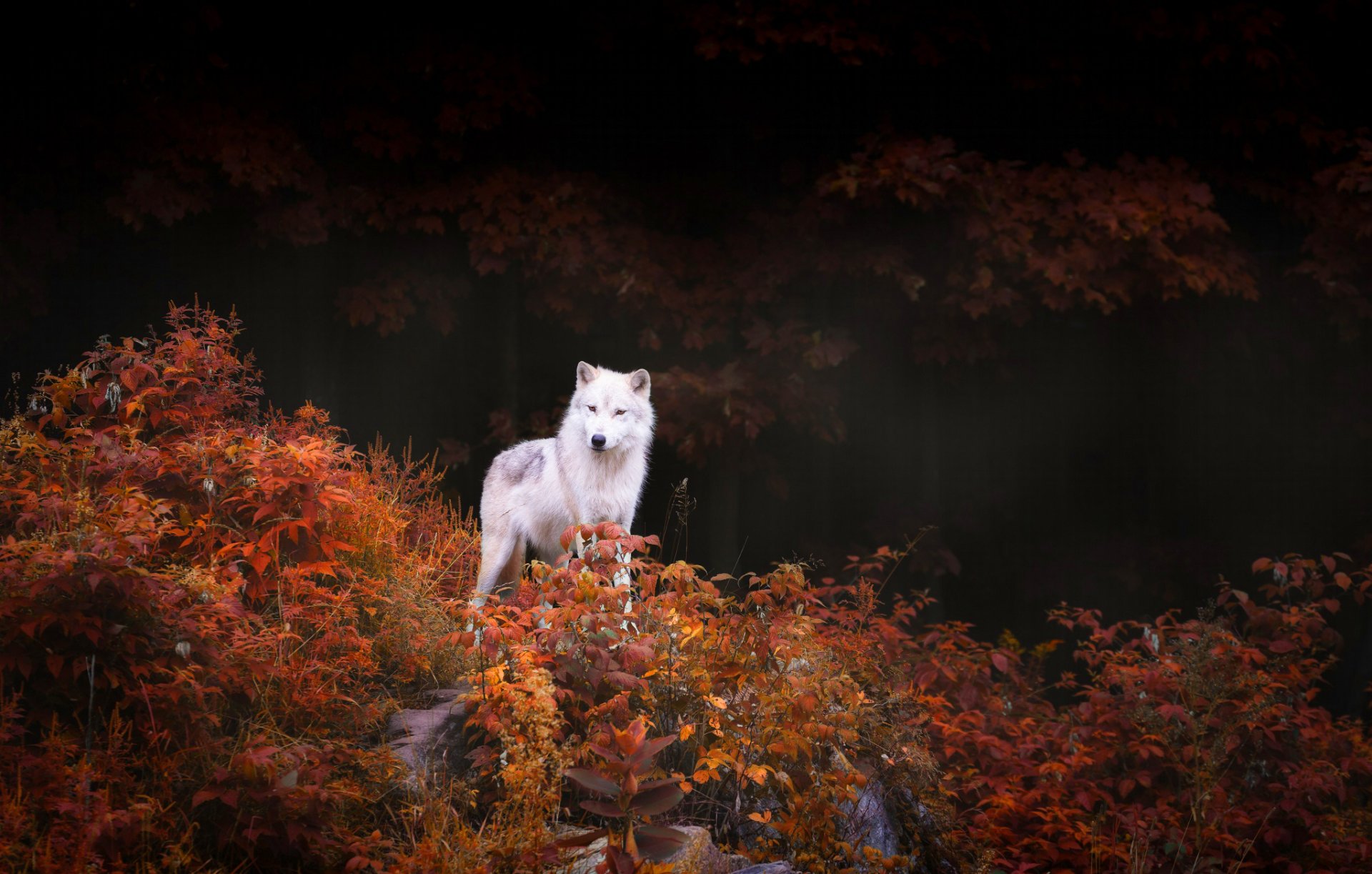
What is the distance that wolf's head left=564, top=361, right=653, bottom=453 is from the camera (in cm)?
556

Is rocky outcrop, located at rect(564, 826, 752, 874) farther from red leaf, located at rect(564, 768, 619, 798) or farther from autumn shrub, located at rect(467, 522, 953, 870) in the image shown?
red leaf, located at rect(564, 768, 619, 798)

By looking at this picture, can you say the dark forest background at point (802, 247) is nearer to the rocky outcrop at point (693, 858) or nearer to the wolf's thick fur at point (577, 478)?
the wolf's thick fur at point (577, 478)

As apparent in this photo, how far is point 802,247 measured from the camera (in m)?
8.73

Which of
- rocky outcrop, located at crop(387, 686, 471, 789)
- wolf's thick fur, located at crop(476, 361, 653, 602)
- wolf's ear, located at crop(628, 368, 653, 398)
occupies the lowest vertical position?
rocky outcrop, located at crop(387, 686, 471, 789)

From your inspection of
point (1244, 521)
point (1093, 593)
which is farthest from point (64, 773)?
point (1244, 521)

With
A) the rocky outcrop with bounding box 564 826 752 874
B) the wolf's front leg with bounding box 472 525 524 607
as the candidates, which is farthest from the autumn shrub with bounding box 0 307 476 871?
the rocky outcrop with bounding box 564 826 752 874

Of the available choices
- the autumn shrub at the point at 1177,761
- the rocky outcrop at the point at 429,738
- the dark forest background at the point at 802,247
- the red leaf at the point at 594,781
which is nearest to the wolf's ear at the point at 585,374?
the rocky outcrop at the point at 429,738

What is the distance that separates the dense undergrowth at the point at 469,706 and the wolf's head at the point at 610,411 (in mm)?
1047

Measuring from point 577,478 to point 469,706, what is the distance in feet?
5.24

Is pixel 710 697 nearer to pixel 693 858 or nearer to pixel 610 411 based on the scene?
pixel 693 858

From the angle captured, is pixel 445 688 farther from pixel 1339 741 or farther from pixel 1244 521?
pixel 1244 521

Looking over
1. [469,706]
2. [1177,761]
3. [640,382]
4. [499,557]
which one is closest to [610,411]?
[640,382]

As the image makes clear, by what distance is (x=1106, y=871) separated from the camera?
5.00m

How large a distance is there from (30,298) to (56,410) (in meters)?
4.19
